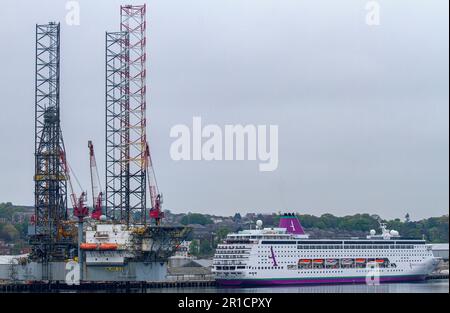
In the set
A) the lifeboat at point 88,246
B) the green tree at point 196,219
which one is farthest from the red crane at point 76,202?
the green tree at point 196,219

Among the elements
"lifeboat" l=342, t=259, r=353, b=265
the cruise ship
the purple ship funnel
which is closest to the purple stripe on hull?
the cruise ship

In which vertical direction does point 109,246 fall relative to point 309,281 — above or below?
above

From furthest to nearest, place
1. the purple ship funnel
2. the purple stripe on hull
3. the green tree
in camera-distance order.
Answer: the green tree
the purple ship funnel
the purple stripe on hull

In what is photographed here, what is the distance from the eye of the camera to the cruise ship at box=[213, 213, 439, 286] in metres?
83.8

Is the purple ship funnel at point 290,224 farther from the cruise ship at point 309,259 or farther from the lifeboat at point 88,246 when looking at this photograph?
the lifeboat at point 88,246

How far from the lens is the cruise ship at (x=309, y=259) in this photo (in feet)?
275

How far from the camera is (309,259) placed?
87125 mm

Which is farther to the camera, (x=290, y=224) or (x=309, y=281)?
(x=290, y=224)

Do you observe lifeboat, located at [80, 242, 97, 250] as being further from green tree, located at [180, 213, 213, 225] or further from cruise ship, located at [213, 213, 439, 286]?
green tree, located at [180, 213, 213, 225]

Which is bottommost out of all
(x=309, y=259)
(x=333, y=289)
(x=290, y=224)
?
A: (x=333, y=289)

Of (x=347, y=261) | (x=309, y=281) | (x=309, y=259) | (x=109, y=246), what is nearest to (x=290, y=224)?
(x=309, y=259)

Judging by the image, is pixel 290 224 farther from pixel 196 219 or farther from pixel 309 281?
pixel 196 219

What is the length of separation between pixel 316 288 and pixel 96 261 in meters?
15.0
